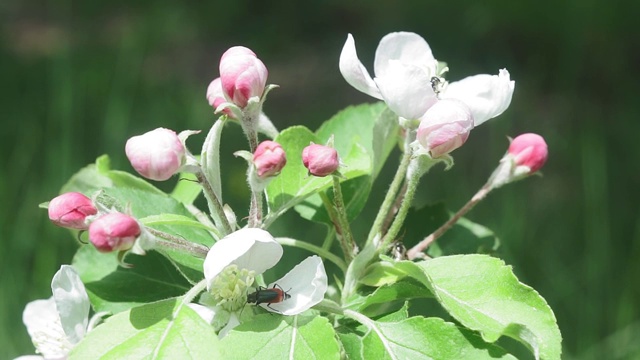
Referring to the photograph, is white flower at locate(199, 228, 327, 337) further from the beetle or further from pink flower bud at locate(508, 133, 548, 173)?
pink flower bud at locate(508, 133, 548, 173)

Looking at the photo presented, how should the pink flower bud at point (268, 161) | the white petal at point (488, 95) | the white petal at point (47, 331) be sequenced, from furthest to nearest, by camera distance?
the white petal at point (47, 331)
the white petal at point (488, 95)
the pink flower bud at point (268, 161)

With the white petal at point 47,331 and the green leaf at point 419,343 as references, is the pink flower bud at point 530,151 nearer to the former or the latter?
the green leaf at point 419,343

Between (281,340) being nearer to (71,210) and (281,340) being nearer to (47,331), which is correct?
(71,210)

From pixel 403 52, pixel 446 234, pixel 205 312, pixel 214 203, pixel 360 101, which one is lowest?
pixel 360 101

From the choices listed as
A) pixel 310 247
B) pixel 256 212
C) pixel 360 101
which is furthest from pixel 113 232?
pixel 360 101

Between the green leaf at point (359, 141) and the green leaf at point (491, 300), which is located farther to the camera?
the green leaf at point (359, 141)

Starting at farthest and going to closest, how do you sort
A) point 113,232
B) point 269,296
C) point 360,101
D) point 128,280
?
point 360,101 < point 128,280 < point 269,296 < point 113,232

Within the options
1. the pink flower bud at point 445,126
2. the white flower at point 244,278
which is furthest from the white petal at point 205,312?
the pink flower bud at point 445,126

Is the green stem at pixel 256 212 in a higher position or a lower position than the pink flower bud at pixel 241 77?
lower

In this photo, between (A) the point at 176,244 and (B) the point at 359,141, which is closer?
(A) the point at 176,244
